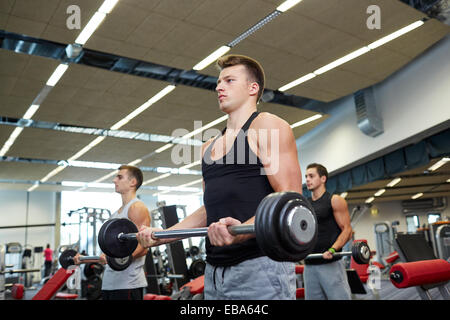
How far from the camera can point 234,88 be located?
1.24 m

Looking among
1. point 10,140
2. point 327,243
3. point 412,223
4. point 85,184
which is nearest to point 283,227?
point 327,243

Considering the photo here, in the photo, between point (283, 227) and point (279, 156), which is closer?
point (283, 227)

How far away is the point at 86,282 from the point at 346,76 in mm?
5677

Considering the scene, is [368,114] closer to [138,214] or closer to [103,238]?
[138,214]

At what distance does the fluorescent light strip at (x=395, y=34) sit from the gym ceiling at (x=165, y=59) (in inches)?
3.0

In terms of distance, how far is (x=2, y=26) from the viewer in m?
4.33

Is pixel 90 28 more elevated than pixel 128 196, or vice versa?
pixel 90 28

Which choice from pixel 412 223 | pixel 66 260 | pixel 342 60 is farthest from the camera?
pixel 412 223

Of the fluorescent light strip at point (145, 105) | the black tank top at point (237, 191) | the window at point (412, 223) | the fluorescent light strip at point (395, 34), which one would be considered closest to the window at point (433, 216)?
the window at point (412, 223)

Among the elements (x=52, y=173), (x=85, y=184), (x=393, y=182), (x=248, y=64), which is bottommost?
(x=248, y=64)

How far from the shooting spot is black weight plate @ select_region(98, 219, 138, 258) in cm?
130

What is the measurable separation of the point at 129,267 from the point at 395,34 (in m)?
4.54

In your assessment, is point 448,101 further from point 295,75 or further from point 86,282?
point 86,282
